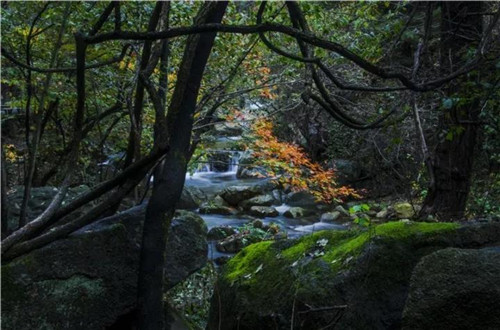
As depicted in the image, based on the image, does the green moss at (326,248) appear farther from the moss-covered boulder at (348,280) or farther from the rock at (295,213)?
the rock at (295,213)

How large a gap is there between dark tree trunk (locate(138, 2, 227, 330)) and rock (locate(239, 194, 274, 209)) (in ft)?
32.8

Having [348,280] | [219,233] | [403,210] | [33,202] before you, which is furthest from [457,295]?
[403,210]

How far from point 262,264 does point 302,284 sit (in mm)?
636

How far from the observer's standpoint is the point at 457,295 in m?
2.00

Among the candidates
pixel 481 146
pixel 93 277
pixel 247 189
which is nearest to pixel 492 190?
pixel 481 146

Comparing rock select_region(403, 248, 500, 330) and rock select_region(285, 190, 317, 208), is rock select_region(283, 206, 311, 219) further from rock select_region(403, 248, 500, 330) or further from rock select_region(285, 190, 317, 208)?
rock select_region(403, 248, 500, 330)

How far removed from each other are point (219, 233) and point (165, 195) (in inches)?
278

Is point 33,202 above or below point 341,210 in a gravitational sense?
above

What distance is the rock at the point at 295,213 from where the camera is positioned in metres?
12.5

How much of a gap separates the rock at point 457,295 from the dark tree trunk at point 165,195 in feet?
5.39

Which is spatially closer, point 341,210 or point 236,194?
point 341,210

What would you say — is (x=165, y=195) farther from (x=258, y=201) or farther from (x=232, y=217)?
(x=258, y=201)

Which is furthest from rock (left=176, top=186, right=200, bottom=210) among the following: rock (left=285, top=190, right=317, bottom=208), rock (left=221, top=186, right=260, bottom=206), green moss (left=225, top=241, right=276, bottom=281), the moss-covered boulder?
the moss-covered boulder

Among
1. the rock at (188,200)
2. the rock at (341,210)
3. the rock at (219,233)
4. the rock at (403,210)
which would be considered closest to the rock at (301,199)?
the rock at (341,210)
